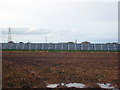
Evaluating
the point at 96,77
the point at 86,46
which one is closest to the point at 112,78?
Result: the point at 96,77

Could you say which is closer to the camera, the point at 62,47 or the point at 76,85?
the point at 76,85

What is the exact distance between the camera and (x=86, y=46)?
112 ft

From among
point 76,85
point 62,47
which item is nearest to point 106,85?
point 76,85

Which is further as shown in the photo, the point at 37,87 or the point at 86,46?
the point at 86,46

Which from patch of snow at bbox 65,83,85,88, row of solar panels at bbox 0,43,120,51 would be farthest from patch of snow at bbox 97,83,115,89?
row of solar panels at bbox 0,43,120,51

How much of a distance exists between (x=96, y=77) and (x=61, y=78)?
2146 millimetres

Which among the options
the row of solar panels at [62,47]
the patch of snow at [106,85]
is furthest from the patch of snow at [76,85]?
the row of solar panels at [62,47]

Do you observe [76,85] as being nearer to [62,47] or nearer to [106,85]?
[106,85]

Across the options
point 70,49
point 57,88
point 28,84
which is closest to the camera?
point 57,88

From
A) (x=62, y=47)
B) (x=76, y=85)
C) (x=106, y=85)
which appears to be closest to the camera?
(x=76, y=85)

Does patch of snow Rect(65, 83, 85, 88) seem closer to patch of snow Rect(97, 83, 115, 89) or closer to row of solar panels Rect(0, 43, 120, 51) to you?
patch of snow Rect(97, 83, 115, 89)

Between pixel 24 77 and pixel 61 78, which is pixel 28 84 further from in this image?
pixel 61 78

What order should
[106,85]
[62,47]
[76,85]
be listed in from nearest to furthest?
1. [76,85]
2. [106,85]
3. [62,47]

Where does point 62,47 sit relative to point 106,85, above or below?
above
